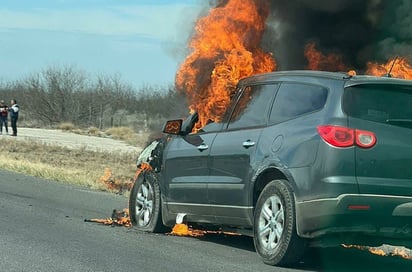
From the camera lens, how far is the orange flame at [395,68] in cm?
1026

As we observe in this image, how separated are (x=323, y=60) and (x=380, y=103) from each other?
244 inches

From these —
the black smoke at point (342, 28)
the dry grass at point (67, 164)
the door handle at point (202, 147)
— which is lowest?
the dry grass at point (67, 164)

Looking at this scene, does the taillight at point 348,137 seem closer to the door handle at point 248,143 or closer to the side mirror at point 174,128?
→ the door handle at point 248,143

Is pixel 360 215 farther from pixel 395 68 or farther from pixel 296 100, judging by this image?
pixel 395 68

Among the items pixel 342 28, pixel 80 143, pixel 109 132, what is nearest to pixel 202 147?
pixel 342 28

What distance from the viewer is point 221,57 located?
33.7ft

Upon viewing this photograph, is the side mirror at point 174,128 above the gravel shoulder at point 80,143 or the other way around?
above

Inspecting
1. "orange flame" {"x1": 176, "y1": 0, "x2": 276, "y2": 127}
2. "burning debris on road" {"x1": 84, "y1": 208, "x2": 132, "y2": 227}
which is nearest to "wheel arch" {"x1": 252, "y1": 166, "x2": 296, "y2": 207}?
"orange flame" {"x1": 176, "y1": 0, "x2": 276, "y2": 127}

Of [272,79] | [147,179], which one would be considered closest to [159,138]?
[147,179]

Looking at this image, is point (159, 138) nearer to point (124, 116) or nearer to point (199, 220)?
point (199, 220)

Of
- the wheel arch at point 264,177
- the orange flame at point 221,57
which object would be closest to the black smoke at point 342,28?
the orange flame at point 221,57

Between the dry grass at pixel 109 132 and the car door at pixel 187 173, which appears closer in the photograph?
the car door at pixel 187 173

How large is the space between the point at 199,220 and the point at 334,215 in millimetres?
2301

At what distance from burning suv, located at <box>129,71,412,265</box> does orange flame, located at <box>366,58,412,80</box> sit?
1.80m
